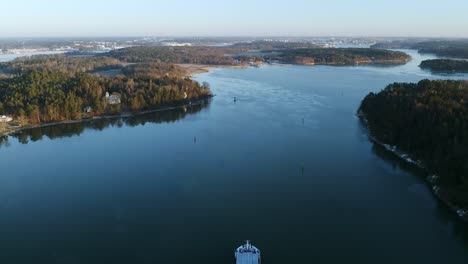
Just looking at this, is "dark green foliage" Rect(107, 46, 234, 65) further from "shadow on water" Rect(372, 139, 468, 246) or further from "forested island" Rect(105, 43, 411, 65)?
"shadow on water" Rect(372, 139, 468, 246)

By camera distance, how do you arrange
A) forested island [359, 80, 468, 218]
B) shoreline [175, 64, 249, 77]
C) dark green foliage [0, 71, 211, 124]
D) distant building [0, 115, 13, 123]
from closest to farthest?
1. forested island [359, 80, 468, 218]
2. distant building [0, 115, 13, 123]
3. dark green foliage [0, 71, 211, 124]
4. shoreline [175, 64, 249, 77]

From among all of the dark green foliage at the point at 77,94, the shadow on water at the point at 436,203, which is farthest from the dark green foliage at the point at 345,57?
the shadow on water at the point at 436,203

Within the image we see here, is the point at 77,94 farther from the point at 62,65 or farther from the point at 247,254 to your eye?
the point at 62,65

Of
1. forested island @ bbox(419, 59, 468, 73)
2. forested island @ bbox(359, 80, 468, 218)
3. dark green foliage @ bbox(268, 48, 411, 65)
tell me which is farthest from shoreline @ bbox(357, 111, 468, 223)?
dark green foliage @ bbox(268, 48, 411, 65)

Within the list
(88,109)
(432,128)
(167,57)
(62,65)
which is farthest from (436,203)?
(167,57)

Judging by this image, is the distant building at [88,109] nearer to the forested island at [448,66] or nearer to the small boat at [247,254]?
the small boat at [247,254]

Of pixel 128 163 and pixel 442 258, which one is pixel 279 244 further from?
pixel 128 163
